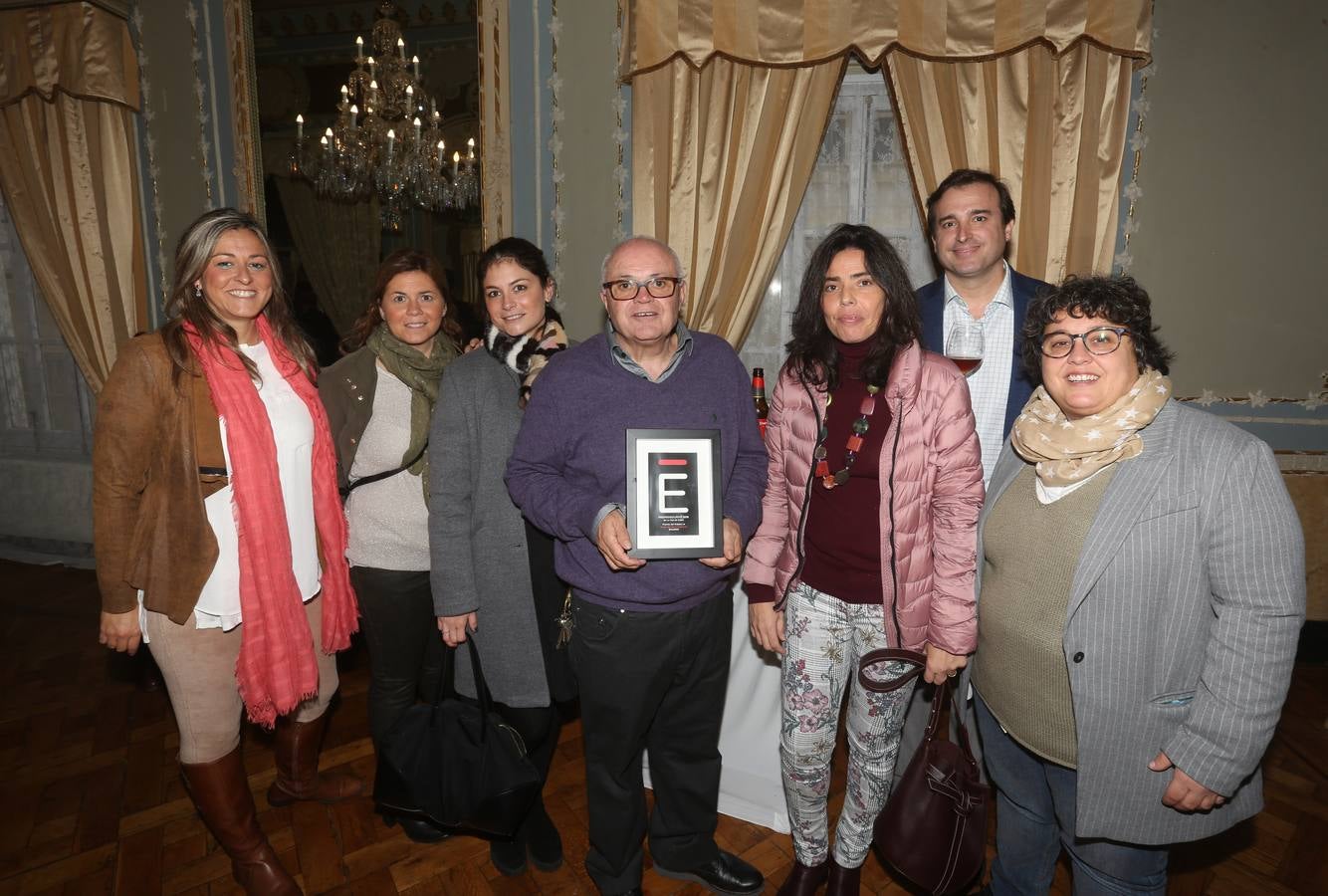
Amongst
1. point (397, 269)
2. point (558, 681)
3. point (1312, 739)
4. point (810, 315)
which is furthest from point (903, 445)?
point (1312, 739)

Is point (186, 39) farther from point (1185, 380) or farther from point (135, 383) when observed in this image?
point (1185, 380)

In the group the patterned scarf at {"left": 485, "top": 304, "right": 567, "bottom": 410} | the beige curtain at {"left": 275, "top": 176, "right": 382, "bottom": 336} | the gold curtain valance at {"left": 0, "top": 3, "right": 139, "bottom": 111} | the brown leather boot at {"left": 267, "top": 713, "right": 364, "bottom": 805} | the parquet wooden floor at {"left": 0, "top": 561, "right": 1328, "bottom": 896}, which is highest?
the gold curtain valance at {"left": 0, "top": 3, "right": 139, "bottom": 111}

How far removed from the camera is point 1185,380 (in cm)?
382

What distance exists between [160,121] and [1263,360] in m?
6.85

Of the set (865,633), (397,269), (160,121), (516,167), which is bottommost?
(865,633)

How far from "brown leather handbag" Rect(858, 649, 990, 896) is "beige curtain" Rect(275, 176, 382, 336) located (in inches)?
220

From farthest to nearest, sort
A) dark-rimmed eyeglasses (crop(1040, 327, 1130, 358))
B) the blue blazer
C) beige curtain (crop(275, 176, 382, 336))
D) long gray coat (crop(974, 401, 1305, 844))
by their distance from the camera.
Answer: beige curtain (crop(275, 176, 382, 336)) → the blue blazer → dark-rimmed eyeglasses (crop(1040, 327, 1130, 358)) → long gray coat (crop(974, 401, 1305, 844))

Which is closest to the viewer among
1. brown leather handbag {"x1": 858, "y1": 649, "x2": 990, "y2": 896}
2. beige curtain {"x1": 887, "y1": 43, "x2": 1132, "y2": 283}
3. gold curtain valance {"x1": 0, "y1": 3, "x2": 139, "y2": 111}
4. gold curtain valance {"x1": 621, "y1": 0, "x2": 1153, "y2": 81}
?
brown leather handbag {"x1": 858, "y1": 649, "x2": 990, "y2": 896}

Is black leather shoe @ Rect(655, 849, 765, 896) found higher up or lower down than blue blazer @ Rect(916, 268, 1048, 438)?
lower down

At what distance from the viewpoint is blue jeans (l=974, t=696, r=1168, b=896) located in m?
1.51

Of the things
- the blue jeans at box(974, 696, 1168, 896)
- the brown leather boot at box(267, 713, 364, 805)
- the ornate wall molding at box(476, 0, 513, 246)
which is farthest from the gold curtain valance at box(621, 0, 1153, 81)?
the brown leather boot at box(267, 713, 364, 805)

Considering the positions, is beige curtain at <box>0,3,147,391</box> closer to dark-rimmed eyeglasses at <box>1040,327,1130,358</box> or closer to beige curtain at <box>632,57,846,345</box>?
beige curtain at <box>632,57,846,345</box>

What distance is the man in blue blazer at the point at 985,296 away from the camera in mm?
2133

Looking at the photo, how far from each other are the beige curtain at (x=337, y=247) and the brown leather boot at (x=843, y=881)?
5439mm
